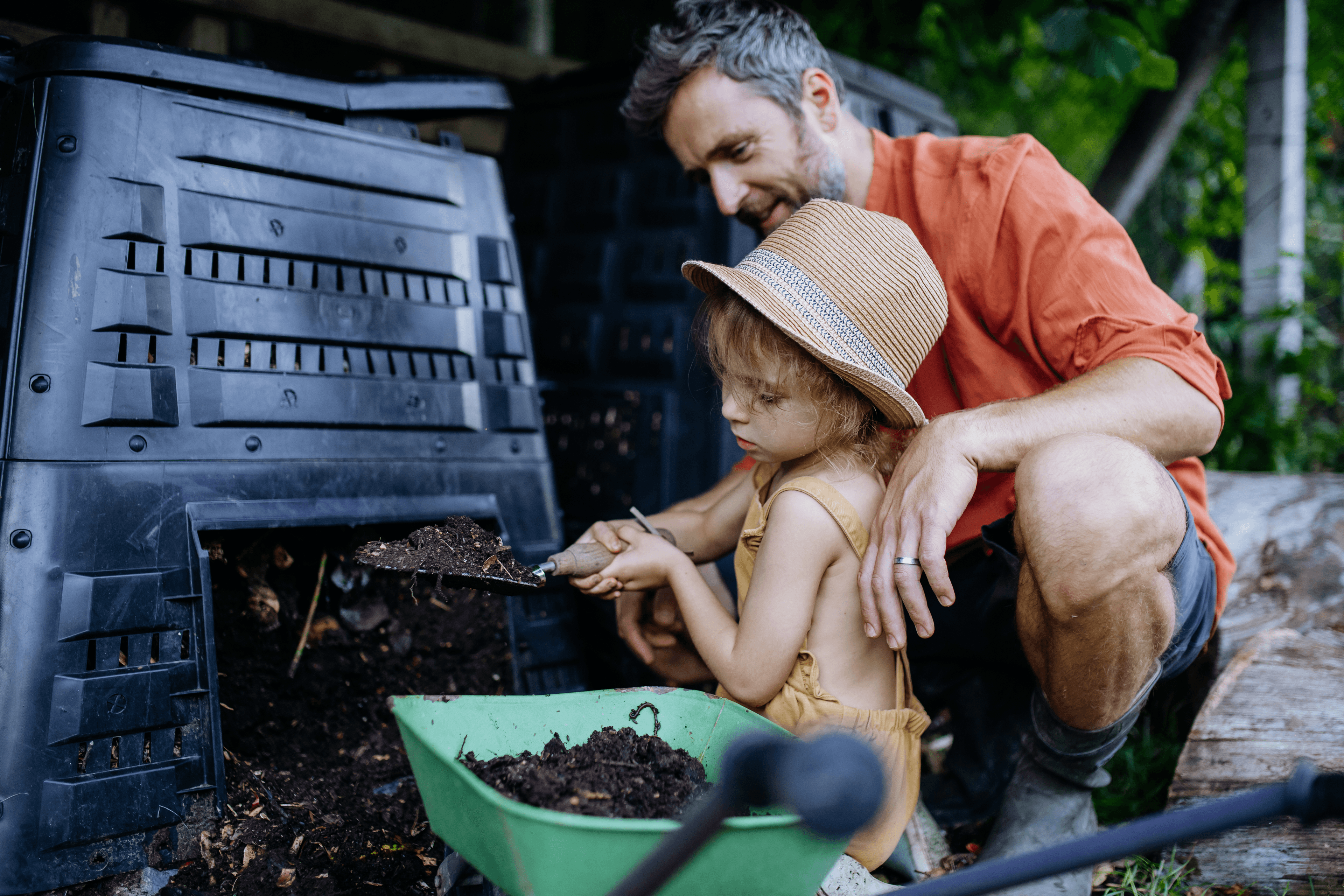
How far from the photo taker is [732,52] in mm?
1938

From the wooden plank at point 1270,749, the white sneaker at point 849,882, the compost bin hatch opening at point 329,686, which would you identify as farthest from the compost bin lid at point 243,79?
the wooden plank at point 1270,749

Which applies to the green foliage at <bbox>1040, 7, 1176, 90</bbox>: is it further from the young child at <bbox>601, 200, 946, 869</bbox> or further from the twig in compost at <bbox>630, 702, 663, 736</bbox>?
the twig in compost at <bbox>630, 702, 663, 736</bbox>

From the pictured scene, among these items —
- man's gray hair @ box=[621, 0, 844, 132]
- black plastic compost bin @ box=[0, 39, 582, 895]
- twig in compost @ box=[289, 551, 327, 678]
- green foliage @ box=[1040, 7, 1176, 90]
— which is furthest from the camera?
green foliage @ box=[1040, 7, 1176, 90]

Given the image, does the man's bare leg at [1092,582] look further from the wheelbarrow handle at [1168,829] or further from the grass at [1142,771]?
the wheelbarrow handle at [1168,829]

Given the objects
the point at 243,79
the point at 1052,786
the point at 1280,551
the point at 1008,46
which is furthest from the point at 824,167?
the point at 1008,46

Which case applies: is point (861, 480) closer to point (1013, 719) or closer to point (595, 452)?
point (1013, 719)

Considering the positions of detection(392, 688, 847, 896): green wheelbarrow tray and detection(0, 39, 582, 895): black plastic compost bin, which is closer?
detection(392, 688, 847, 896): green wheelbarrow tray

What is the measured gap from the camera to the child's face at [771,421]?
147 centimetres

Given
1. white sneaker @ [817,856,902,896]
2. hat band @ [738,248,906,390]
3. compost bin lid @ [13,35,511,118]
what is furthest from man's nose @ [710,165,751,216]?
white sneaker @ [817,856,902,896]

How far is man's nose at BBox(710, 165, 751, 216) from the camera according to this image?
2.01m

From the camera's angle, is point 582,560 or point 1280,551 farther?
point 1280,551

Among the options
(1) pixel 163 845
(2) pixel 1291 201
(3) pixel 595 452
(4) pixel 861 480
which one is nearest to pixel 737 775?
(4) pixel 861 480

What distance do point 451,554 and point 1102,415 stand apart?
1.03 metres

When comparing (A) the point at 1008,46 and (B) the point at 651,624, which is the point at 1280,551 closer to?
(B) the point at 651,624
